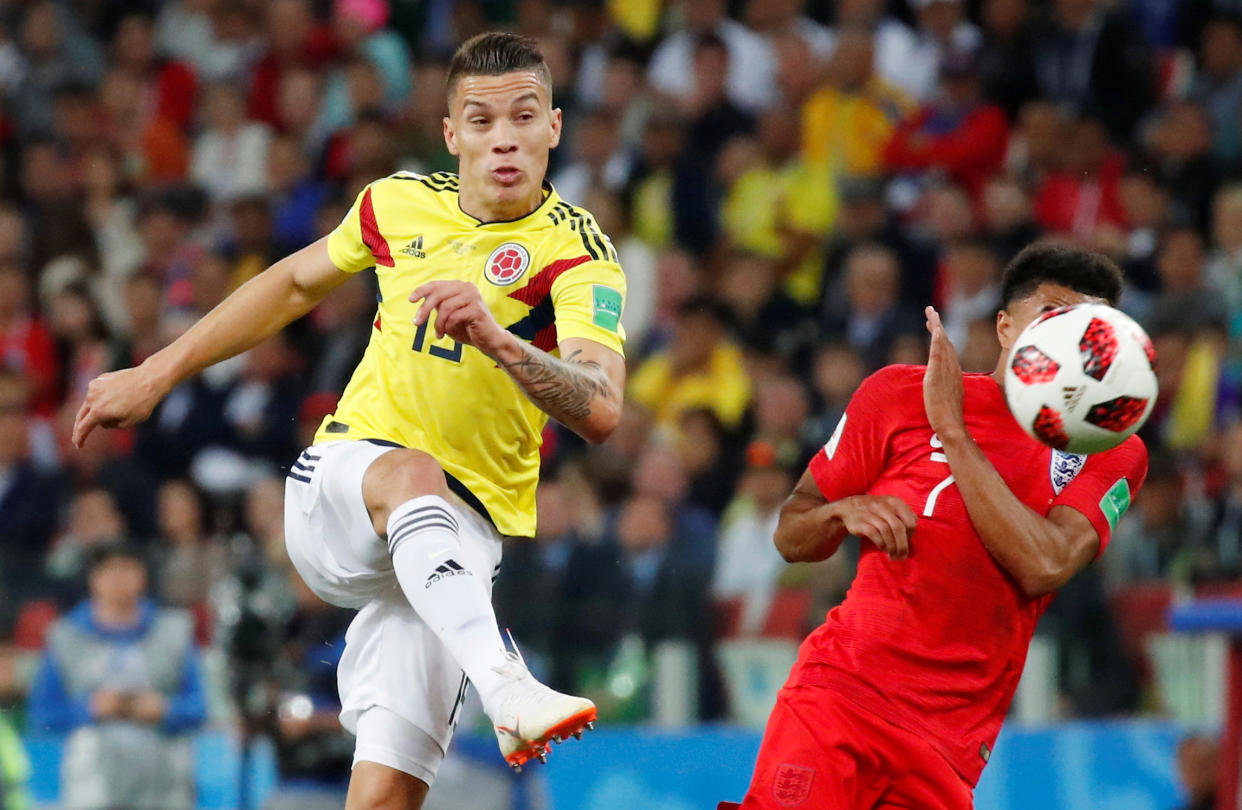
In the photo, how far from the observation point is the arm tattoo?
4.57m

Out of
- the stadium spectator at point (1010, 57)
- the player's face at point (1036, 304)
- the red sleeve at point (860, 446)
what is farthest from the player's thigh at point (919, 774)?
the stadium spectator at point (1010, 57)

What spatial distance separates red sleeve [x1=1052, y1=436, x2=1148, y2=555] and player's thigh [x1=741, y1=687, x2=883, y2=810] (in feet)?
2.77

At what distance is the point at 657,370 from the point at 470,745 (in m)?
3.11

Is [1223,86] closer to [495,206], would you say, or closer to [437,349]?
[495,206]

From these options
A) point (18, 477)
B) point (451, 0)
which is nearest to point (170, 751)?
point (18, 477)

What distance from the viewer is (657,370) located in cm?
1112

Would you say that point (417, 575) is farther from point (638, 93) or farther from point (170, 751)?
point (638, 93)

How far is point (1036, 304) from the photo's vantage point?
507 centimetres

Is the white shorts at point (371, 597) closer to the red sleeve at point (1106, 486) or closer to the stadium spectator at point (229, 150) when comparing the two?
the red sleeve at point (1106, 486)

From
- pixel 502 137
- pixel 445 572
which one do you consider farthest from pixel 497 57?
pixel 445 572

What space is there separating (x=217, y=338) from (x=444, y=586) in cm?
119

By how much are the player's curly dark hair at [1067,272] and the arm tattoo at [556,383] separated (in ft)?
4.14

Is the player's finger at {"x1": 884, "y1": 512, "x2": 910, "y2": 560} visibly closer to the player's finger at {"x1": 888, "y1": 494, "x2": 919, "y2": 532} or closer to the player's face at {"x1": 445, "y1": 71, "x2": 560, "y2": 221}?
the player's finger at {"x1": 888, "y1": 494, "x2": 919, "y2": 532}

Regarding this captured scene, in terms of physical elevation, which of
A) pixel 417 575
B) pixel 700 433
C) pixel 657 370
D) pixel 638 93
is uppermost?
pixel 638 93
